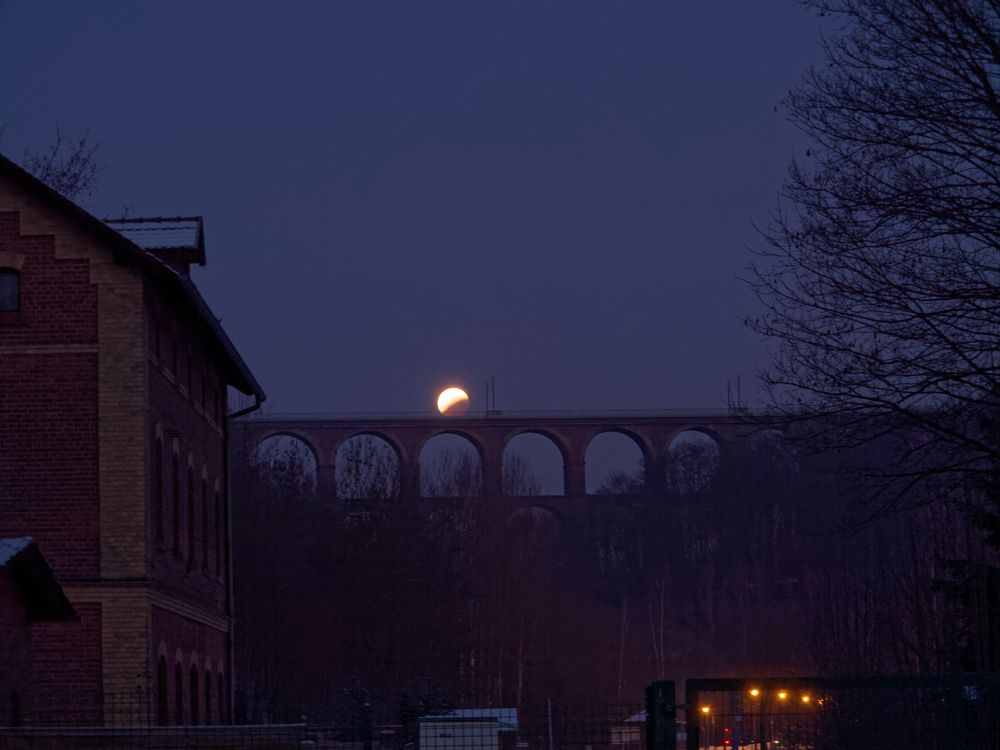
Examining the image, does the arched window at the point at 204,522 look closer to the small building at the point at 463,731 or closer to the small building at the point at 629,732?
the small building at the point at 463,731

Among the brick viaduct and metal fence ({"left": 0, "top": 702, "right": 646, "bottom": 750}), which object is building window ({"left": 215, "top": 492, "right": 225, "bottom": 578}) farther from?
the brick viaduct

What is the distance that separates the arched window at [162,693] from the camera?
22.7m

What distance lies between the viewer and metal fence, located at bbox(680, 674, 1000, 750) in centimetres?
1145

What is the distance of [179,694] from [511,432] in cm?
7218

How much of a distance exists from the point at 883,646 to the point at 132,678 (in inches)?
408

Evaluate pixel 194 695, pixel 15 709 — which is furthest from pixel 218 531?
pixel 15 709

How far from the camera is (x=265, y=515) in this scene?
57.0 m

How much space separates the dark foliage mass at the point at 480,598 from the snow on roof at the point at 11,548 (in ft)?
48.8

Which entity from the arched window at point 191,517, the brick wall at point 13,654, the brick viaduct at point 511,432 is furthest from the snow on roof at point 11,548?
the brick viaduct at point 511,432

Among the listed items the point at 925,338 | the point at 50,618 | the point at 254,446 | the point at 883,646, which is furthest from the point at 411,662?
the point at 925,338

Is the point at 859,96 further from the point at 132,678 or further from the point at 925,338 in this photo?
the point at 132,678

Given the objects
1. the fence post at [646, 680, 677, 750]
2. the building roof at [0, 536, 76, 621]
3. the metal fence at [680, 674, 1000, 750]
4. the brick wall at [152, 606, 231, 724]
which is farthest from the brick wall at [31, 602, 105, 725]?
the fence post at [646, 680, 677, 750]

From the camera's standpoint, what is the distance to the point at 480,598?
60.0 metres

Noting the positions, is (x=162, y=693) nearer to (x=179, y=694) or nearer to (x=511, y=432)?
(x=179, y=694)
